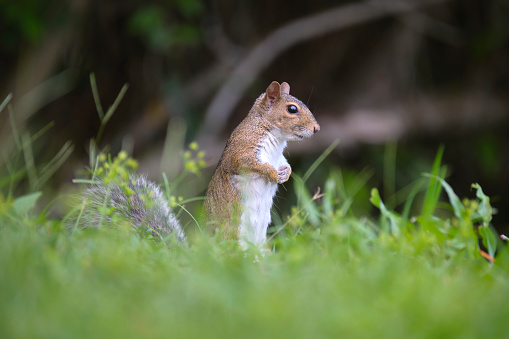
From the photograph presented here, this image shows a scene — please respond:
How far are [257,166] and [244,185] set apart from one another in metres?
0.11

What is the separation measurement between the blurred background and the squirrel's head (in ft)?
8.73

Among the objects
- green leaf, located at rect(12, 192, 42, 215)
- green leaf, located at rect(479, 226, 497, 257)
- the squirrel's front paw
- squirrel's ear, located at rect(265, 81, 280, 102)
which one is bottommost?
green leaf, located at rect(12, 192, 42, 215)

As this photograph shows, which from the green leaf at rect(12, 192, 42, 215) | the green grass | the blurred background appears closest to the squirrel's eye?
the green grass

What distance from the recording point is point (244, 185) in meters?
2.75

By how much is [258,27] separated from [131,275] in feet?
17.7

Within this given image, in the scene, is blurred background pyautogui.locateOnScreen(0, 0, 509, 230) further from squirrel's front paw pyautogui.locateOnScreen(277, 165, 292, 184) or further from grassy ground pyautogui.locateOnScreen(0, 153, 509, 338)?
grassy ground pyautogui.locateOnScreen(0, 153, 509, 338)

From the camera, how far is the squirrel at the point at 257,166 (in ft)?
8.83

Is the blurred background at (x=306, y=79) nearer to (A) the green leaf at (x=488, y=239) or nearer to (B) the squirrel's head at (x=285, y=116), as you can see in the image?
(B) the squirrel's head at (x=285, y=116)

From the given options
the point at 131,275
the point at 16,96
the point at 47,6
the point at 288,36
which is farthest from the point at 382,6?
the point at 131,275

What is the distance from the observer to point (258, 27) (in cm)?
659

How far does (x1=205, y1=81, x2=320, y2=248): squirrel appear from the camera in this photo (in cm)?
269

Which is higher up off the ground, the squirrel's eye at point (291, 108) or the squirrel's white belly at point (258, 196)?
the squirrel's eye at point (291, 108)

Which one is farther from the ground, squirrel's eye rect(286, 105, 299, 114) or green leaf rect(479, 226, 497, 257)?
squirrel's eye rect(286, 105, 299, 114)

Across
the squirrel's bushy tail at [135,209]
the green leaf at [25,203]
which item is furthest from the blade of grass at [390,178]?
the green leaf at [25,203]
